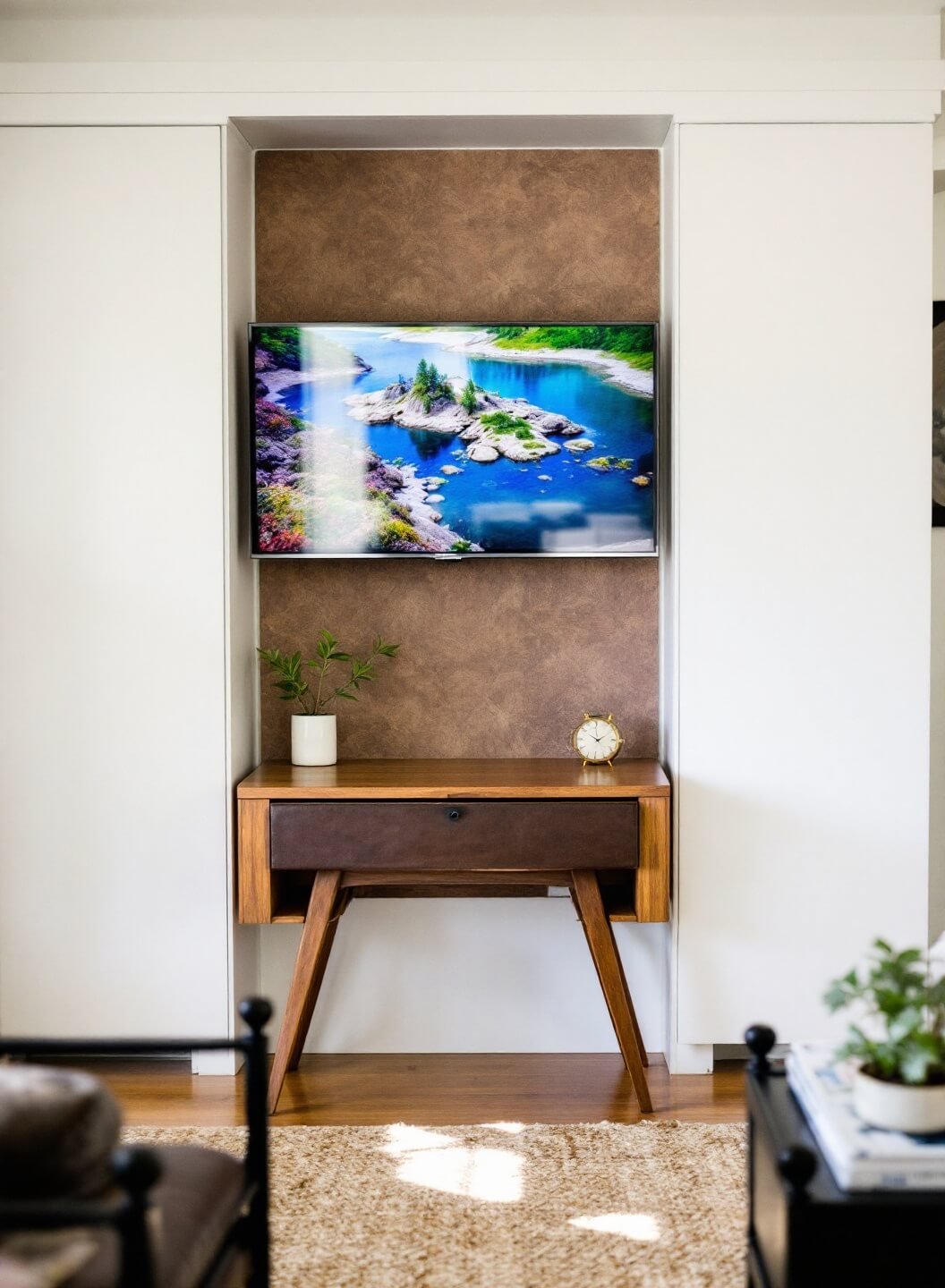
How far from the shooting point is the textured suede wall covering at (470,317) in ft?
10.9

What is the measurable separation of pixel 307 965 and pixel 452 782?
58 cm

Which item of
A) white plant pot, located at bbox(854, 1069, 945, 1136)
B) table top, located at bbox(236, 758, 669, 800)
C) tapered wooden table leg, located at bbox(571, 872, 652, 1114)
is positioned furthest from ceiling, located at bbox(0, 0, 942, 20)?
white plant pot, located at bbox(854, 1069, 945, 1136)

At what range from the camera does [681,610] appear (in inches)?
121

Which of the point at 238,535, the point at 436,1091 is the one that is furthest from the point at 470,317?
the point at 436,1091

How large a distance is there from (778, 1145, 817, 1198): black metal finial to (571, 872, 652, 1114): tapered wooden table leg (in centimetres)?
136

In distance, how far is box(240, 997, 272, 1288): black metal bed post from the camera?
174 centimetres

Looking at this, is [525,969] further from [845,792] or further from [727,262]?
[727,262]

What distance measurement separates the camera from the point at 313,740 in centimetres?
317

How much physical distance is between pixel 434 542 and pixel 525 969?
123 cm

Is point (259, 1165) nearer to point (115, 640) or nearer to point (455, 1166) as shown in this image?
point (455, 1166)

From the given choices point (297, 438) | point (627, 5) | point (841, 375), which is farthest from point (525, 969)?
point (627, 5)

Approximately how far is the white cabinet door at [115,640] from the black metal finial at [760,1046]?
1593mm

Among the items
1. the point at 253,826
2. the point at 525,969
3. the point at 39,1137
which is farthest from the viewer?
the point at 525,969

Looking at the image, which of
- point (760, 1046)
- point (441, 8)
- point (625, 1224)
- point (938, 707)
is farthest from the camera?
point (938, 707)
